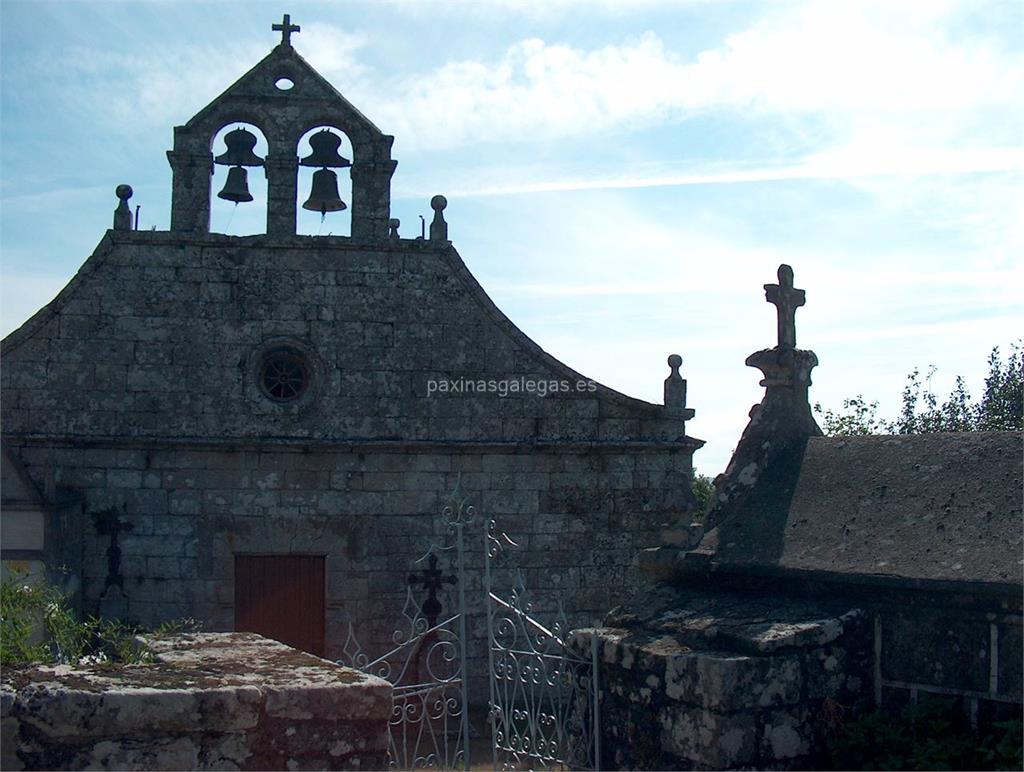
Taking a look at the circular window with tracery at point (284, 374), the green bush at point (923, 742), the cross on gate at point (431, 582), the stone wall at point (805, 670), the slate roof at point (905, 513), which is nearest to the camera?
the green bush at point (923, 742)

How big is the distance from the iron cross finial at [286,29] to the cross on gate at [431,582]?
556 cm

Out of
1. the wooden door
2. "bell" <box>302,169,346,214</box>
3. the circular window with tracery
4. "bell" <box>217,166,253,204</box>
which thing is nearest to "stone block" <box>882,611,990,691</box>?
the wooden door

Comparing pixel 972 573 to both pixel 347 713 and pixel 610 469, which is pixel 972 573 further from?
pixel 610 469

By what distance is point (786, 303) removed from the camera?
22.0 feet

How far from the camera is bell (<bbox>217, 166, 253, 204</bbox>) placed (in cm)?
1158

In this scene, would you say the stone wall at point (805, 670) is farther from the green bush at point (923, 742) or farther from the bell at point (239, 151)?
the bell at point (239, 151)

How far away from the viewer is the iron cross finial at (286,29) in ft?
37.5

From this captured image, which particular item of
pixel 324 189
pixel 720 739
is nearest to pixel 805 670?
pixel 720 739

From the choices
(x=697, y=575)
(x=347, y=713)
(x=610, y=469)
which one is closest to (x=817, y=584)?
(x=697, y=575)

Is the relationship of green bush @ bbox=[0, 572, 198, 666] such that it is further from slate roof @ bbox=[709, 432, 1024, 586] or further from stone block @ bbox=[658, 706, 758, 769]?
slate roof @ bbox=[709, 432, 1024, 586]

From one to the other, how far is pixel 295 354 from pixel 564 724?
6.08 m

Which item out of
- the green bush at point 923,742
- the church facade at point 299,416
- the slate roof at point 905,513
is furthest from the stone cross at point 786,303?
the church facade at point 299,416

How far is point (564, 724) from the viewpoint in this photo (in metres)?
6.12

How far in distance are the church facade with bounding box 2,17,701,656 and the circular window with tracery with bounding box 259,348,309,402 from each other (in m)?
0.02
